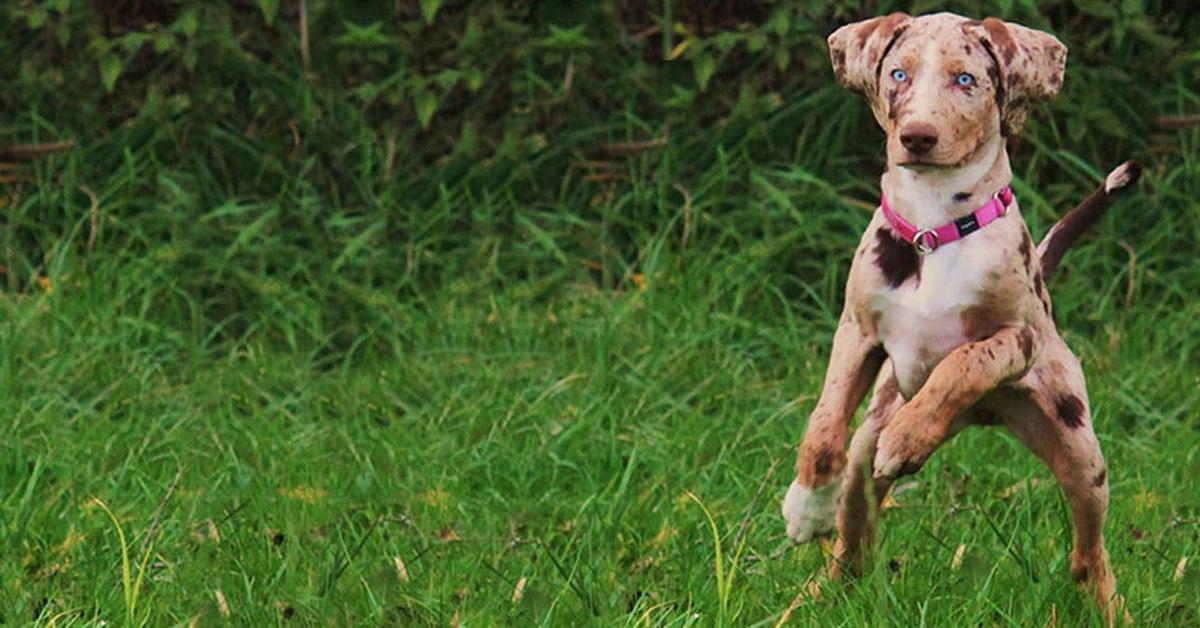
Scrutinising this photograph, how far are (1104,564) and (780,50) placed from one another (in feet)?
10.2

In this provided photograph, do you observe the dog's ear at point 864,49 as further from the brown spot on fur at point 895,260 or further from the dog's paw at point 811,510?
the dog's paw at point 811,510

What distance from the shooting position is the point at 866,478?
3102 millimetres

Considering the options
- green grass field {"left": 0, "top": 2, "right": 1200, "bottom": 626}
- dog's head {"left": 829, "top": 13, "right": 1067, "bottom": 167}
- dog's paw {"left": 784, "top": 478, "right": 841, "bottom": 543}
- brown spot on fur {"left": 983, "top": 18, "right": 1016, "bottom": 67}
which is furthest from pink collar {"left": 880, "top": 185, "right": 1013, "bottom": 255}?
green grass field {"left": 0, "top": 2, "right": 1200, "bottom": 626}

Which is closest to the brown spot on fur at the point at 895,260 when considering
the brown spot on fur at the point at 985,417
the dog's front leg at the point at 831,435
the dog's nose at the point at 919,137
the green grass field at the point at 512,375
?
the dog's front leg at the point at 831,435

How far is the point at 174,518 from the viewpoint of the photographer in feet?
13.6

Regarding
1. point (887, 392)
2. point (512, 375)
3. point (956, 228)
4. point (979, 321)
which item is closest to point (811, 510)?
point (887, 392)

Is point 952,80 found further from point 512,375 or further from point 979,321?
point 512,375

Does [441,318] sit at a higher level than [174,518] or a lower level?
lower

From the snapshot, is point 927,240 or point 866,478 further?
point 866,478

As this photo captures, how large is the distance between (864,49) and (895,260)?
0.36 meters

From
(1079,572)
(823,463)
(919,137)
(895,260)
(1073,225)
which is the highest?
(919,137)

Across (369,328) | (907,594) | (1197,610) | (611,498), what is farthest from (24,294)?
(1197,610)

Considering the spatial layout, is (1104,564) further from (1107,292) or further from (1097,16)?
(1097,16)

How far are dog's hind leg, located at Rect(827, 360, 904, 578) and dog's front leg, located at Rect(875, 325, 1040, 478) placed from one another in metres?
0.26
